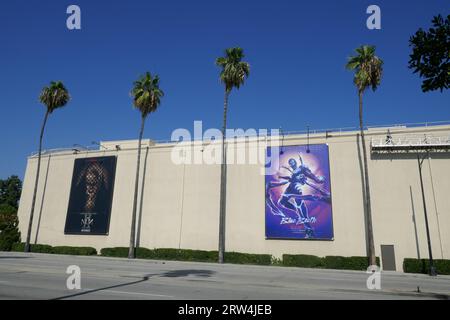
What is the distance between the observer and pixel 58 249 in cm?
3825

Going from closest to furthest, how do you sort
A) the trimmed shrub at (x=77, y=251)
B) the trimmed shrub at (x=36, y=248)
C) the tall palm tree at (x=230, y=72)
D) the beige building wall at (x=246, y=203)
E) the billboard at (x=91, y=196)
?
the beige building wall at (x=246, y=203) → the tall palm tree at (x=230, y=72) → the trimmed shrub at (x=77, y=251) → the billboard at (x=91, y=196) → the trimmed shrub at (x=36, y=248)

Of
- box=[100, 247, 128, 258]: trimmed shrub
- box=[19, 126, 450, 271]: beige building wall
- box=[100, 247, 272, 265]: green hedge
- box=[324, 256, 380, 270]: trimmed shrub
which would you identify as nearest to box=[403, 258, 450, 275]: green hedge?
box=[19, 126, 450, 271]: beige building wall

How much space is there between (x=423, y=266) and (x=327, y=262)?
23.8 ft

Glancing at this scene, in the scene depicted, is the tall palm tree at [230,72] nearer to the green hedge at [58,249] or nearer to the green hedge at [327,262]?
the green hedge at [327,262]

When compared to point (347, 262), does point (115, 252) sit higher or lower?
higher

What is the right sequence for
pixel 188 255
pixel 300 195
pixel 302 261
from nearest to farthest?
pixel 302 261 → pixel 300 195 → pixel 188 255

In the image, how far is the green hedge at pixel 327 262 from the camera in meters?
27.1

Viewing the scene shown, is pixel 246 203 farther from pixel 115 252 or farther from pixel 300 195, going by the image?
pixel 115 252

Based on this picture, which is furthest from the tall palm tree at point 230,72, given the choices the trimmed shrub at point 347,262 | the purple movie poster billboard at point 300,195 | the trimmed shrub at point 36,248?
the trimmed shrub at point 36,248

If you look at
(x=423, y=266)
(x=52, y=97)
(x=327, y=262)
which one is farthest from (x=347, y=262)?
(x=52, y=97)
